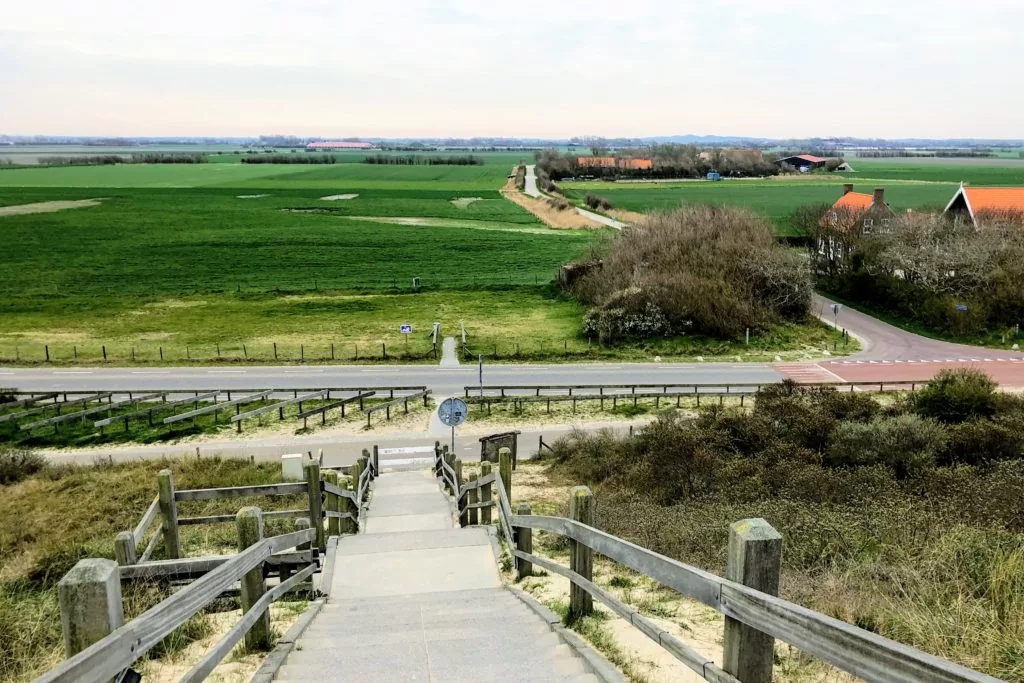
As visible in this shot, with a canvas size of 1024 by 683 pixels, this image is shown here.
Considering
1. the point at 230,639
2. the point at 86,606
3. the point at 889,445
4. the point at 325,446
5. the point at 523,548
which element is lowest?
the point at 325,446

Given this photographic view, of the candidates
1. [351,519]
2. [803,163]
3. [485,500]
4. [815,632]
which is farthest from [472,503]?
[803,163]

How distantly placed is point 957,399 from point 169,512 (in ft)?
72.4

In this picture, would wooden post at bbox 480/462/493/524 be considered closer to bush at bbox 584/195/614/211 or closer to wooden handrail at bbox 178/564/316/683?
wooden handrail at bbox 178/564/316/683

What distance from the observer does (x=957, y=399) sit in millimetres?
22062

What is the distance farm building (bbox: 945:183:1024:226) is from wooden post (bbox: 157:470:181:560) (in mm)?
53428

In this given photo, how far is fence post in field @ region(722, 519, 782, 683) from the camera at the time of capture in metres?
3.15

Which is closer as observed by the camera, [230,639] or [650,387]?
[230,639]

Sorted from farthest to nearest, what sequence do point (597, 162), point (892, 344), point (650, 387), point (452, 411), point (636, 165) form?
point (597, 162), point (636, 165), point (892, 344), point (650, 387), point (452, 411)

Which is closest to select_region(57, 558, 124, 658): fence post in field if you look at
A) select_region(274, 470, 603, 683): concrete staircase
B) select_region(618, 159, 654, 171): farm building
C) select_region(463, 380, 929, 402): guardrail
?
select_region(274, 470, 603, 683): concrete staircase

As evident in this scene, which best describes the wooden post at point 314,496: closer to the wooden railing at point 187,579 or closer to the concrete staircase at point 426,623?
the wooden railing at point 187,579

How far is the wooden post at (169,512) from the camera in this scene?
28.0 feet

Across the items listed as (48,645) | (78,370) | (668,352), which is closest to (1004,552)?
(48,645)

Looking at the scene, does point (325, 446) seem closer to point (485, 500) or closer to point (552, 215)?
point (485, 500)

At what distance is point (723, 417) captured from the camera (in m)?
20.8
